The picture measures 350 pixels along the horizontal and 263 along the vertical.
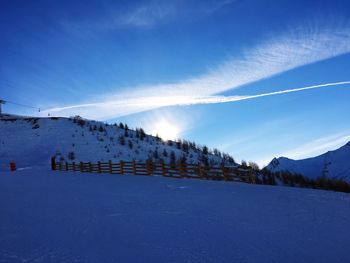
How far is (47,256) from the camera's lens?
7.19m

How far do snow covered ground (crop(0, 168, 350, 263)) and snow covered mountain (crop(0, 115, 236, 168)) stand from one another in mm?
33978

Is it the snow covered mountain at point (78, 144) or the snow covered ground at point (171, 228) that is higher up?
the snow covered mountain at point (78, 144)

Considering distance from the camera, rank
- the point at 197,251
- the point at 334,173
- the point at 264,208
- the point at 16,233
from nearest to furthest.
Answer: the point at 197,251 → the point at 16,233 → the point at 264,208 → the point at 334,173

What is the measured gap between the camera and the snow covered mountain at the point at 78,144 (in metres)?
47.8

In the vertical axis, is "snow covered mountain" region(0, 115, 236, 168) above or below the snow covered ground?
above

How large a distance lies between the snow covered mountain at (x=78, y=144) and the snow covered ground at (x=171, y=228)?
33978 millimetres

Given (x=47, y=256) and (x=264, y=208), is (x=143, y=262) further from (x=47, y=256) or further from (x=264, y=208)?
(x=264, y=208)

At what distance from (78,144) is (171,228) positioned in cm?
4607

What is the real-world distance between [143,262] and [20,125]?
65.7 metres

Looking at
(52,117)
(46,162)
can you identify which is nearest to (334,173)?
(52,117)

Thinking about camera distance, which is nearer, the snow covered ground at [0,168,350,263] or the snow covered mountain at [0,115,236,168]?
the snow covered ground at [0,168,350,263]

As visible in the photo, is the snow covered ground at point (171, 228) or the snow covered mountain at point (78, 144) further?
the snow covered mountain at point (78, 144)

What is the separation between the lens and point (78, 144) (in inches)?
2082

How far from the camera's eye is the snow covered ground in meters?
7.53
